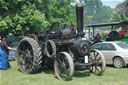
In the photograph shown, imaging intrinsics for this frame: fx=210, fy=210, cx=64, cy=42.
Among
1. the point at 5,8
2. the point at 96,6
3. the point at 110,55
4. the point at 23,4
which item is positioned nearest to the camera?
the point at 110,55

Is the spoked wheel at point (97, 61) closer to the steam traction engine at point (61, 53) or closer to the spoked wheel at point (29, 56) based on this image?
the steam traction engine at point (61, 53)

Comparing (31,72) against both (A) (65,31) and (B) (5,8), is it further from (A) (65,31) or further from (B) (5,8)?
(B) (5,8)

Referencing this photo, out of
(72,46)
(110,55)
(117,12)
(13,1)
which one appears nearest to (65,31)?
(72,46)

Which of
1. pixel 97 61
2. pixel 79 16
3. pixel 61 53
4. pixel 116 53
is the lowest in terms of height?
pixel 116 53

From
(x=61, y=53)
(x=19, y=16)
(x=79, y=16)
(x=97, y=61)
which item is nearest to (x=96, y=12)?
(x=19, y=16)

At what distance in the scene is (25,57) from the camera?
9.02m

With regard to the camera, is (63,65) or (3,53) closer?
(63,65)

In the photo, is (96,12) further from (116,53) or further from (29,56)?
(29,56)

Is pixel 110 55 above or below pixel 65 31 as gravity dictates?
below

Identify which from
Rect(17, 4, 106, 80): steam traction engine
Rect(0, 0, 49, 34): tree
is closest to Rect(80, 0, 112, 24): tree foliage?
Rect(0, 0, 49, 34): tree

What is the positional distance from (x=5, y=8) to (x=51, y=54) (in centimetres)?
869

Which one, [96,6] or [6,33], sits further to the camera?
[96,6]

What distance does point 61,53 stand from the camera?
7.48 meters

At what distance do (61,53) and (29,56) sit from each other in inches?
69.7
